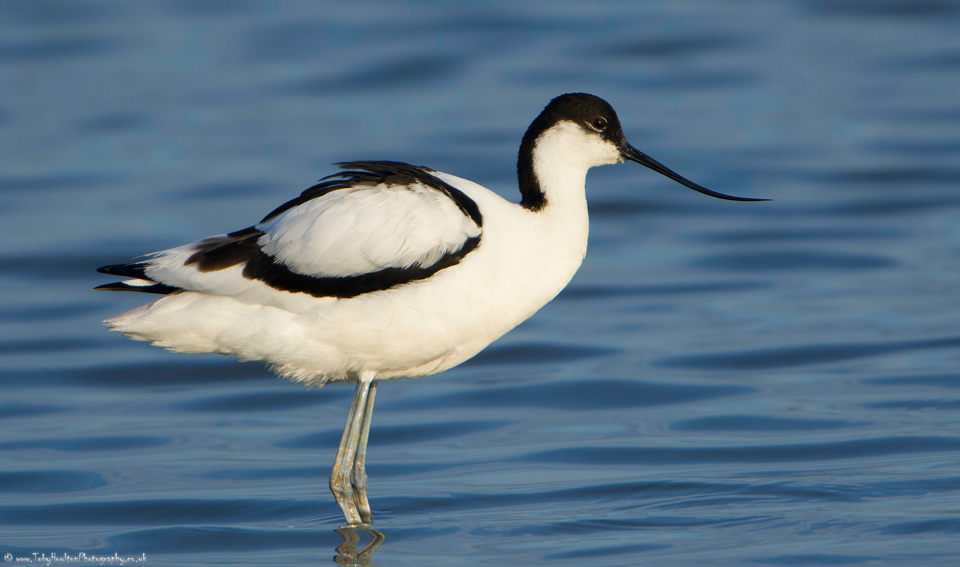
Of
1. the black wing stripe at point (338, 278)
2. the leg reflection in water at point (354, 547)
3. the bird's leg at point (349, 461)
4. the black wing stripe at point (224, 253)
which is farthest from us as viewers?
the bird's leg at point (349, 461)

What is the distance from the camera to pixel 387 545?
585 centimetres

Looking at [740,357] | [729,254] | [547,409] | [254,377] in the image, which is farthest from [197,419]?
[729,254]

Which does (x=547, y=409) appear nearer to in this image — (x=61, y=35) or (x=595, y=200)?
(x=595, y=200)

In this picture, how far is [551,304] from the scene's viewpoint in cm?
1111

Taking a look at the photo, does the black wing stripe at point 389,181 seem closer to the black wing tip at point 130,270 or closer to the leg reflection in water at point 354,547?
the black wing tip at point 130,270

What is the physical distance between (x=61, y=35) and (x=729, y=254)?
10606mm

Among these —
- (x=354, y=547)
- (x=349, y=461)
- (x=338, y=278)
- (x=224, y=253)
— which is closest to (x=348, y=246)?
(x=338, y=278)

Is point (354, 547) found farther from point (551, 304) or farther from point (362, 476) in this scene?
point (551, 304)

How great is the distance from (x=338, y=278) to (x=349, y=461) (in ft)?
3.35

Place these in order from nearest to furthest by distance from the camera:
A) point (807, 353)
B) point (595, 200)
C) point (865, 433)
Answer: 1. point (865, 433)
2. point (807, 353)
3. point (595, 200)

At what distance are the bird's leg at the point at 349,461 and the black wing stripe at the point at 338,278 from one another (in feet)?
1.69

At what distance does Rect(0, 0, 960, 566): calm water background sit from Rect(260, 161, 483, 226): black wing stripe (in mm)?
1429

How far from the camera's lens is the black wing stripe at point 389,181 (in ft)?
19.0

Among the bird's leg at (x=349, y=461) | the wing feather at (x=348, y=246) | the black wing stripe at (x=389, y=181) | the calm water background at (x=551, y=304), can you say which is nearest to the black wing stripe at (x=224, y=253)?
the wing feather at (x=348, y=246)
